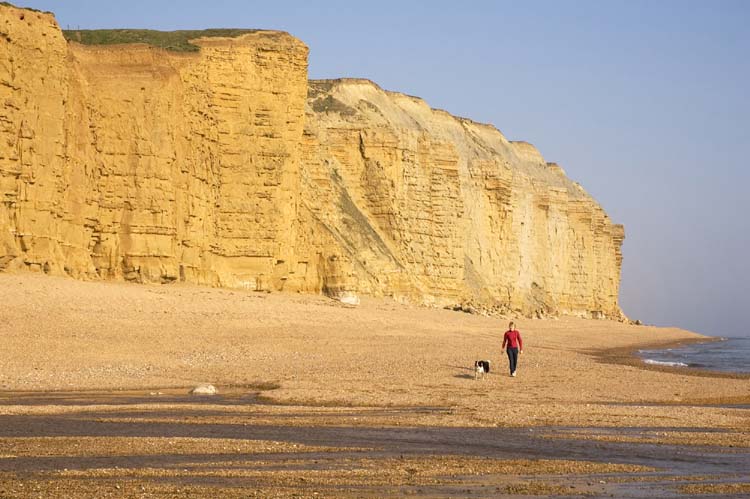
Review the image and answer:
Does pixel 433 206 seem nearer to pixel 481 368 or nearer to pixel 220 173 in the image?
pixel 220 173

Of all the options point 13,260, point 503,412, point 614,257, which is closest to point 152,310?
point 13,260

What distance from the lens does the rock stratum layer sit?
31.2m

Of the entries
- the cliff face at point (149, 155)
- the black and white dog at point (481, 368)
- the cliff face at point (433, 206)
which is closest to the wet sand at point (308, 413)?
the black and white dog at point (481, 368)

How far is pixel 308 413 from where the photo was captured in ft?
47.6

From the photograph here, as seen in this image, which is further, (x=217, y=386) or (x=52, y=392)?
(x=217, y=386)

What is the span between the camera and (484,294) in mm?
68188

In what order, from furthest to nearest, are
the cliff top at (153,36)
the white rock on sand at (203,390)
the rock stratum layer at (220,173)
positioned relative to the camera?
the cliff top at (153,36) < the rock stratum layer at (220,173) < the white rock on sand at (203,390)

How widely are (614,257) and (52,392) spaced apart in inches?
3211

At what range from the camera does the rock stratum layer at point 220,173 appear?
3119 cm

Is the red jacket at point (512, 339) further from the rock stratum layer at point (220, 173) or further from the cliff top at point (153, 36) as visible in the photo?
the cliff top at point (153, 36)

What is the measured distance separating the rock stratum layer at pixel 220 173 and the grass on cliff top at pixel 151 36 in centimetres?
66

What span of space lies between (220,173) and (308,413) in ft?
85.6

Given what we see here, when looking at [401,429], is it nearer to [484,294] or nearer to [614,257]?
[484,294]

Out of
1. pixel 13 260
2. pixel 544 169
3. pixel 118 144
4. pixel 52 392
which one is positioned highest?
pixel 544 169
